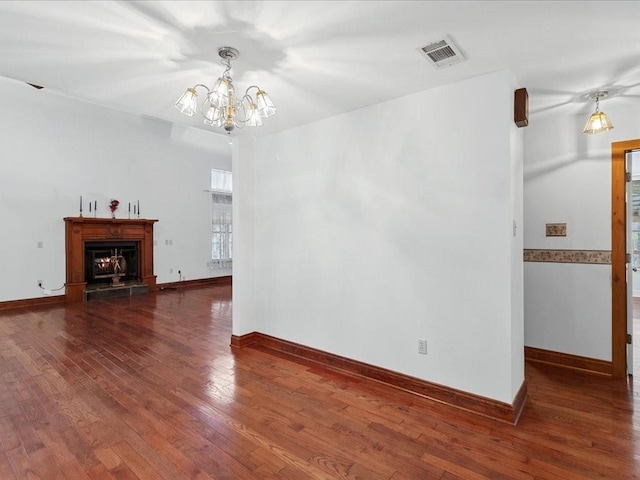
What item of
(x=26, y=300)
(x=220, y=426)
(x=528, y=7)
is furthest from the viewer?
→ (x=26, y=300)

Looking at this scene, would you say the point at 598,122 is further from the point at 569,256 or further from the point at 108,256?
the point at 108,256

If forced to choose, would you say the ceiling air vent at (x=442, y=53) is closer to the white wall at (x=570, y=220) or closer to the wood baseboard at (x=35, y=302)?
the white wall at (x=570, y=220)

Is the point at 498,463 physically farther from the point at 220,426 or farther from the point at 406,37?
the point at 406,37

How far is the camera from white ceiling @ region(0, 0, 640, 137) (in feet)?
5.54

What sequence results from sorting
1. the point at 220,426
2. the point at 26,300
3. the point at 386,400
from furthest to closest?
the point at 26,300 → the point at 386,400 → the point at 220,426

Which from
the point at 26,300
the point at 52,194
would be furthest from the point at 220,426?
the point at 52,194

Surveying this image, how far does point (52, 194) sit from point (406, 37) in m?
7.06

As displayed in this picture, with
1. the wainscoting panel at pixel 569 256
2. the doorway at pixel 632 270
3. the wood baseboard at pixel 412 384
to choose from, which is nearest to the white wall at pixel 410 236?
the wood baseboard at pixel 412 384

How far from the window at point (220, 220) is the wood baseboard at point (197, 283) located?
33 centimetres

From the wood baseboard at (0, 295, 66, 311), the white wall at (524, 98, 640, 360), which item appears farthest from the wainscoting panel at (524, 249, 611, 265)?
the wood baseboard at (0, 295, 66, 311)

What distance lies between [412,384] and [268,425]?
1195mm

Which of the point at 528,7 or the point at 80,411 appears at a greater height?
the point at 528,7

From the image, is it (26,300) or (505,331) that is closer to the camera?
(505,331)

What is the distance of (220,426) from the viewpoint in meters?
2.23
